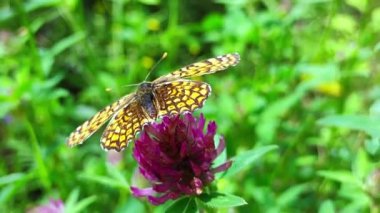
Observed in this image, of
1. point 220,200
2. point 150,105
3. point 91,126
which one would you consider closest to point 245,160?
point 220,200

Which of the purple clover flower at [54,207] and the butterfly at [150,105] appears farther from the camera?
the purple clover flower at [54,207]

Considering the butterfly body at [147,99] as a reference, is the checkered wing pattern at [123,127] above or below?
below

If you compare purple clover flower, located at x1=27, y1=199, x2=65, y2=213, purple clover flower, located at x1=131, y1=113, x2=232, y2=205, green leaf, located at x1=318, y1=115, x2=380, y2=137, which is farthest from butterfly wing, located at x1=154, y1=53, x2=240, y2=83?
purple clover flower, located at x1=27, y1=199, x2=65, y2=213

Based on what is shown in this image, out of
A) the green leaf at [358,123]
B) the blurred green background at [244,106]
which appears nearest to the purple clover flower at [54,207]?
the blurred green background at [244,106]

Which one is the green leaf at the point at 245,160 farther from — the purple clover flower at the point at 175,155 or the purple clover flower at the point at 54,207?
the purple clover flower at the point at 54,207

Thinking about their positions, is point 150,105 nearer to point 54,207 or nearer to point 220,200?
point 220,200

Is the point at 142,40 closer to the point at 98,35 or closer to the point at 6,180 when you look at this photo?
the point at 98,35

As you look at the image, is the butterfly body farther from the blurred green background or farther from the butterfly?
the blurred green background

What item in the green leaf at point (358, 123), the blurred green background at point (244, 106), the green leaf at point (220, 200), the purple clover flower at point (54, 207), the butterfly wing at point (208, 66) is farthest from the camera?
the blurred green background at point (244, 106)
